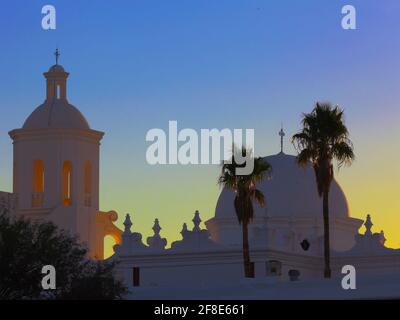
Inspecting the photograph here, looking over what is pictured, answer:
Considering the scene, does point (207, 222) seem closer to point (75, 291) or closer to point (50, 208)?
point (50, 208)

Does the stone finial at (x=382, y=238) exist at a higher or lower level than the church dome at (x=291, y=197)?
lower

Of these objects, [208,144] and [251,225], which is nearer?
[208,144]

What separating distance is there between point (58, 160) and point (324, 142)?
2225 cm

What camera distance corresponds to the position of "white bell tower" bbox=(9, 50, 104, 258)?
279 ft

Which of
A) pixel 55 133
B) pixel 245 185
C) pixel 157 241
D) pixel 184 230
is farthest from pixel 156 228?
pixel 55 133

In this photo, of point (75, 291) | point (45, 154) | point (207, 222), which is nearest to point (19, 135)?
point (45, 154)

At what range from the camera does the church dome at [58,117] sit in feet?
280

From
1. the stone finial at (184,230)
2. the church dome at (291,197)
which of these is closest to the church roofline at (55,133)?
the church dome at (291,197)

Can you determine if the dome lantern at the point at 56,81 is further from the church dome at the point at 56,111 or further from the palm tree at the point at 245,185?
the palm tree at the point at 245,185

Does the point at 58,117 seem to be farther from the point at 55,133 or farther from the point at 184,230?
the point at 184,230

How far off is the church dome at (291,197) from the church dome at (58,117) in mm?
8912

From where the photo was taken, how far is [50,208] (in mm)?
84375

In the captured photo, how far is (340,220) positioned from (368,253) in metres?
7.23
